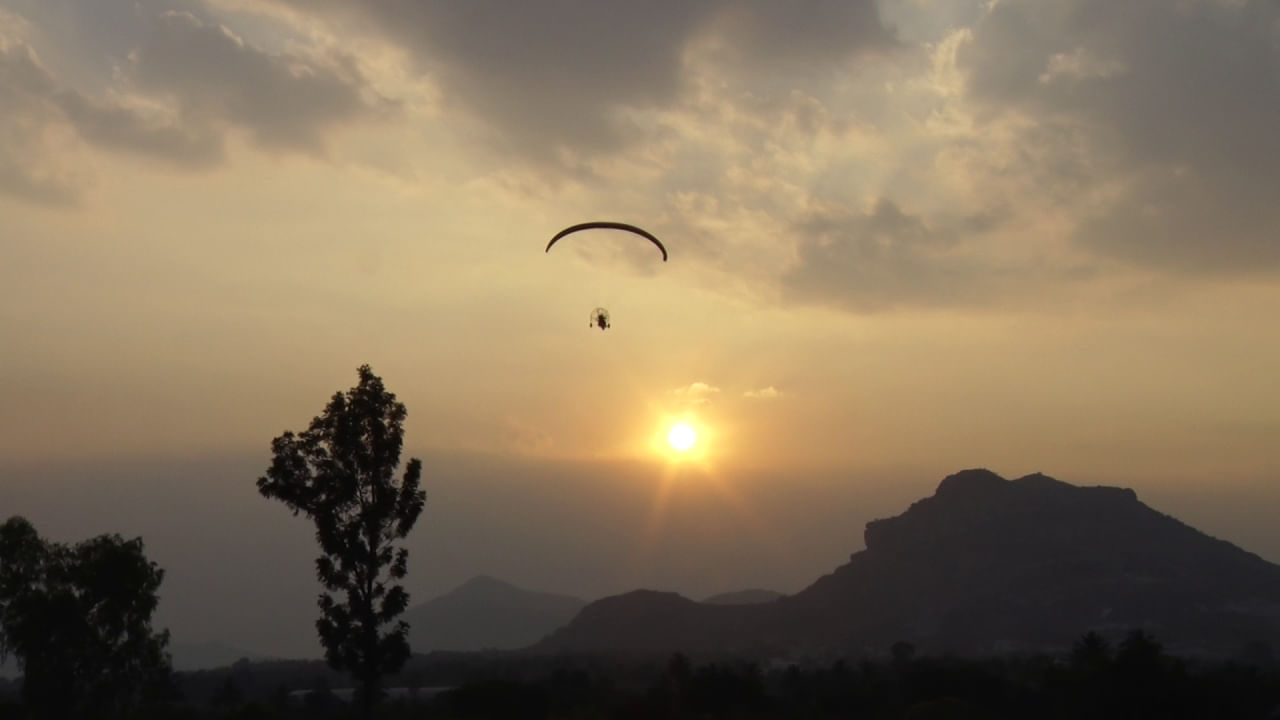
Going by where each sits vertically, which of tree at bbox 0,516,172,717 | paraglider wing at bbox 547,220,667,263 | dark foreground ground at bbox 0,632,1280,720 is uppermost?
paraglider wing at bbox 547,220,667,263

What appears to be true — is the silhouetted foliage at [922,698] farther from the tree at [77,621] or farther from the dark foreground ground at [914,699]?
the tree at [77,621]

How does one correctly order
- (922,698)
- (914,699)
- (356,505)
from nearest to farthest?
(356,505) → (914,699) → (922,698)

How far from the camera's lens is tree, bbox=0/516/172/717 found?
5138 centimetres

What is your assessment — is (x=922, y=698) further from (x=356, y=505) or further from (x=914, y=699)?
(x=356, y=505)

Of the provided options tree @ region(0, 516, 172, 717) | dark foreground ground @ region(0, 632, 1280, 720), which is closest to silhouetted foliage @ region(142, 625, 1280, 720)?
dark foreground ground @ region(0, 632, 1280, 720)

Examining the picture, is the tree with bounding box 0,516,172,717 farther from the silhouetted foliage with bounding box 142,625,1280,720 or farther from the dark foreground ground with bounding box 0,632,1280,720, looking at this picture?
the silhouetted foliage with bounding box 142,625,1280,720

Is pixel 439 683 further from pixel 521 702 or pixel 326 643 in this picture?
pixel 326 643

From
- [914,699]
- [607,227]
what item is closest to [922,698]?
[914,699]

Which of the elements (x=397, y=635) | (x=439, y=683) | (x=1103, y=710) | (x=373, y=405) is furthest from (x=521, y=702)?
(x=439, y=683)

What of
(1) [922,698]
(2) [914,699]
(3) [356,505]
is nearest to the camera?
(3) [356,505]

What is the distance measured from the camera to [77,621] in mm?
51938

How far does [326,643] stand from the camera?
47562 mm

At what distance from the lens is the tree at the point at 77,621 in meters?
51.4

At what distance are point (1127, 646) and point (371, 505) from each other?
172 feet
